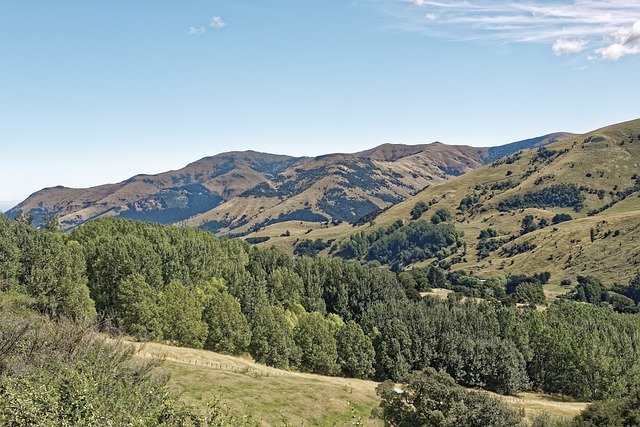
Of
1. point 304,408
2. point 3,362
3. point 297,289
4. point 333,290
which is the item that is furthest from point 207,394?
point 333,290

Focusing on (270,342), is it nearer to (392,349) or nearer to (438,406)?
(392,349)

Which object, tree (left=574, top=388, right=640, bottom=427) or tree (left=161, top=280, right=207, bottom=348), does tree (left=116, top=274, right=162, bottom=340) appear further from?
tree (left=574, top=388, right=640, bottom=427)

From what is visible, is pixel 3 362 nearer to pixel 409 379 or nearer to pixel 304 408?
pixel 304 408

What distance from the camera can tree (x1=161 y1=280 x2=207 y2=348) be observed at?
90.6m

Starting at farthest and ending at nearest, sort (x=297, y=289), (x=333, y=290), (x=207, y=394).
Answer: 1. (x=333, y=290)
2. (x=297, y=289)
3. (x=207, y=394)

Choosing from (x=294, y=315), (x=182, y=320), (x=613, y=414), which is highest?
(x=182, y=320)

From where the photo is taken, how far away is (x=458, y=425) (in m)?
47.5

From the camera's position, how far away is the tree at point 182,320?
90625mm

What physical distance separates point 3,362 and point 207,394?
22.5m

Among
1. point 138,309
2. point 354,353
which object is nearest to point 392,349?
point 354,353

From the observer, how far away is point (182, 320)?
3588 inches

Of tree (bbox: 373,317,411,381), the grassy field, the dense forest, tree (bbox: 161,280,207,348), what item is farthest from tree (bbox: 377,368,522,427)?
tree (bbox: 373,317,411,381)

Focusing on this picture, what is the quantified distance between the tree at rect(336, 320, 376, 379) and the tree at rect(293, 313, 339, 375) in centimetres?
248

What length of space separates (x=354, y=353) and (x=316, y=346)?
10.2 meters
